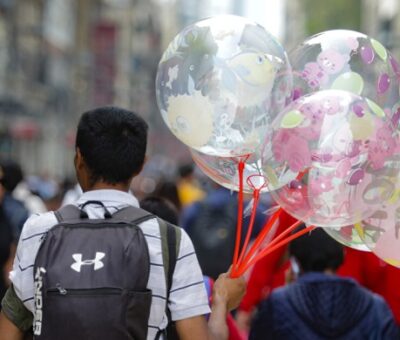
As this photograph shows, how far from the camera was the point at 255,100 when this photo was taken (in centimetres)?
418

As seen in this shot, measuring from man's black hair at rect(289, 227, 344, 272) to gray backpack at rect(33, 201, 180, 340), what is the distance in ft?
5.56

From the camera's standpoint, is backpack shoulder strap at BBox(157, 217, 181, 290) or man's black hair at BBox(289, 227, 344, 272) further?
man's black hair at BBox(289, 227, 344, 272)

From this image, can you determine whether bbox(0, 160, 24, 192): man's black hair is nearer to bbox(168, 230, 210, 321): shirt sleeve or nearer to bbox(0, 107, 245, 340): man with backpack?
bbox(0, 107, 245, 340): man with backpack

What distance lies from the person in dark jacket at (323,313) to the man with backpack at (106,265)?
1.12 meters

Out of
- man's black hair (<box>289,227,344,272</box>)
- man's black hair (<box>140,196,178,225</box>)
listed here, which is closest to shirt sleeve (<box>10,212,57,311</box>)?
man's black hair (<box>140,196,178,225</box>)

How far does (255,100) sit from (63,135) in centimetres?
4253

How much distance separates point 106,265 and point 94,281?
0.22 feet

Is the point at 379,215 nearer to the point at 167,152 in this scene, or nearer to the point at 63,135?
the point at 63,135

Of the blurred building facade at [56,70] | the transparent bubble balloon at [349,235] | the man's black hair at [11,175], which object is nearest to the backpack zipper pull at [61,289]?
the transparent bubble balloon at [349,235]

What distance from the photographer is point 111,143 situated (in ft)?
12.8

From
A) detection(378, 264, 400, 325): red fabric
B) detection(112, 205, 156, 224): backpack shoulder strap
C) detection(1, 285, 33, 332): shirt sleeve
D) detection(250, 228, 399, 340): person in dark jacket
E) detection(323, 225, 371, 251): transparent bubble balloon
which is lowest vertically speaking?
detection(378, 264, 400, 325): red fabric

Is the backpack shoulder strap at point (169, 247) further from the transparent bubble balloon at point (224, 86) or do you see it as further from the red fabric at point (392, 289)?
the red fabric at point (392, 289)

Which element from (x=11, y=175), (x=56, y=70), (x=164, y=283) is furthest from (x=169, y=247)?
(x=56, y=70)

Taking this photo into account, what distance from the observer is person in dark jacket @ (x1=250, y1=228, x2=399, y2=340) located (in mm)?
5094
